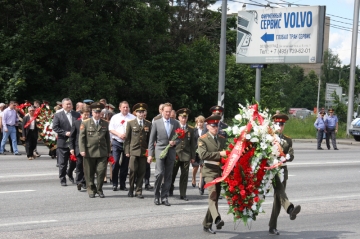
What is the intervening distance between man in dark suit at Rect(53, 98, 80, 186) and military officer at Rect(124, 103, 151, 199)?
1939 mm

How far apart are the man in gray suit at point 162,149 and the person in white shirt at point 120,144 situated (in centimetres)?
163

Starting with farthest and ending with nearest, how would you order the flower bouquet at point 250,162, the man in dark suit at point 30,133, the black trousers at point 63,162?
the man in dark suit at point 30,133 < the black trousers at point 63,162 < the flower bouquet at point 250,162

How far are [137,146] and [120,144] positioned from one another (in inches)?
50.7

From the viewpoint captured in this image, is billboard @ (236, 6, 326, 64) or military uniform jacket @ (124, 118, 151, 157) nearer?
military uniform jacket @ (124, 118, 151, 157)

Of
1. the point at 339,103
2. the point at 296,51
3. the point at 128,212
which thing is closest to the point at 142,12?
the point at 296,51

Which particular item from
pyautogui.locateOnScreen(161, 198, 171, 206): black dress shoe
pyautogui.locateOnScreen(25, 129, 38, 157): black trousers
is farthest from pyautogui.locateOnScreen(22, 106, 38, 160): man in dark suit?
pyautogui.locateOnScreen(161, 198, 171, 206): black dress shoe

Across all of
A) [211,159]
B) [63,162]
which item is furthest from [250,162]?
[63,162]

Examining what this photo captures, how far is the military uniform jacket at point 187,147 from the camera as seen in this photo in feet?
42.8

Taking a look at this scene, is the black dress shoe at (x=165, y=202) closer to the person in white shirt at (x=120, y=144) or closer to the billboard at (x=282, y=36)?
the person in white shirt at (x=120, y=144)

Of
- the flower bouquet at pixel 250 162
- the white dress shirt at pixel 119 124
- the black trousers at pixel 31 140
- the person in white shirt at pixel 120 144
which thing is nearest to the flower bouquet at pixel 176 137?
the person in white shirt at pixel 120 144

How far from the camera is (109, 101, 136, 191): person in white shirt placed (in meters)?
13.7

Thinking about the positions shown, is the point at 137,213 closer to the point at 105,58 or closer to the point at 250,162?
the point at 250,162

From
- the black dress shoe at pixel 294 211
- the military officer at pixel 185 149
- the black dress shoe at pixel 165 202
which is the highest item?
the military officer at pixel 185 149

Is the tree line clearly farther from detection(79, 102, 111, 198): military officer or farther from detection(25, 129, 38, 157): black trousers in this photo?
detection(79, 102, 111, 198): military officer
